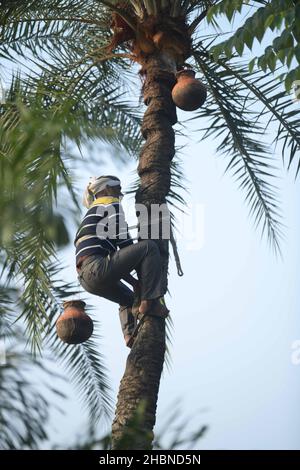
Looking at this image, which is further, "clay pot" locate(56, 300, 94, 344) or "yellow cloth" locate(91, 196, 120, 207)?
"yellow cloth" locate(91, 196, 120, 207)

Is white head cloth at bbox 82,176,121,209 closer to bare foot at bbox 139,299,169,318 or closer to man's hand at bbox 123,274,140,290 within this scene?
man's hand at bbox 123,274,140,290

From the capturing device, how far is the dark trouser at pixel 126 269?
5.42m

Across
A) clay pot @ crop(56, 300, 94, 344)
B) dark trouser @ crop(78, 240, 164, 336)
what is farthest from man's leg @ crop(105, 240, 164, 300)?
clay pot @ crop(56, 300, 94, 344)

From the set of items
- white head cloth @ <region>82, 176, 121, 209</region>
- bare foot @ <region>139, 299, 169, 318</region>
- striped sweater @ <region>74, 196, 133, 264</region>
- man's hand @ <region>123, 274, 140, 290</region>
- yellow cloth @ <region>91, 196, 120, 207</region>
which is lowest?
bare foot @ <region>139, 299, 169, 318</region>

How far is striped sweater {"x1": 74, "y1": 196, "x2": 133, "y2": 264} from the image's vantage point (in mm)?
5676

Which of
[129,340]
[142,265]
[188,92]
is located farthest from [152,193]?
[129,340]

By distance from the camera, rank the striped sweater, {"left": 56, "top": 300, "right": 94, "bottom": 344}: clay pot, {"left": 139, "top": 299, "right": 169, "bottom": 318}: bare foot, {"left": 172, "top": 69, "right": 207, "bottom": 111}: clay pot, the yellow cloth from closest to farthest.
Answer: {"left": 139, "top": 299, "right": 169, "bottom": 318}: bare foot → {"left": 56, "top": 300, "right": 94, "bottom": 344}: clay pot → the striped sweater → the yellow cloth → {"left": 172, "top": 69, "right": 207, "bottom": 111}: clay pot

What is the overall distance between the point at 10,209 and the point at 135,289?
3.97 meters

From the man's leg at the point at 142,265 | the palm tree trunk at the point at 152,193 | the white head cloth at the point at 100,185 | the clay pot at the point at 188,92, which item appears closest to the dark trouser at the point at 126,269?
the man's leg at the point at 142,265

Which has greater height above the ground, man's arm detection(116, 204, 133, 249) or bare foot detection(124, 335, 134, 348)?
man's arm detection(116, 204, 133, 249)

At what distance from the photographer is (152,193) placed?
5.87 m

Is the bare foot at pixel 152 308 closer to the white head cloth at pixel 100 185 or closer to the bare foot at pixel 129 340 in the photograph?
the bare foot at pixel 129 340

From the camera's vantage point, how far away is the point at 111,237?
5758mm

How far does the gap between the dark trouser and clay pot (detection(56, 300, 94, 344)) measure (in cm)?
20
